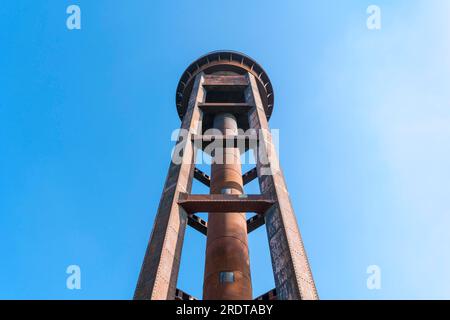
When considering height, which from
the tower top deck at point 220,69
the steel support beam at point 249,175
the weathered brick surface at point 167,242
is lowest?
the weathered brick surface at point 167,242

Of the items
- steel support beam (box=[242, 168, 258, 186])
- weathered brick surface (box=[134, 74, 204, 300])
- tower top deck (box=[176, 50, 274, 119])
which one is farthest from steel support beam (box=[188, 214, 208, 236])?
tower top deck (box=[176, 50, 274, 119])

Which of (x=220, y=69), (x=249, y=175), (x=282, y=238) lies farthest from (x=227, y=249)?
(x=220, y=69)

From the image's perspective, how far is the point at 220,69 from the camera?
18.0 metres

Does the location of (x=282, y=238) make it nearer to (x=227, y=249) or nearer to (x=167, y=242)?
(x=167, y=242)

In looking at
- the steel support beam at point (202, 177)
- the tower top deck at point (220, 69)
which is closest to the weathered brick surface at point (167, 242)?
the steel support beam at point (202, 177)

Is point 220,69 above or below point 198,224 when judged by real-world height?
above

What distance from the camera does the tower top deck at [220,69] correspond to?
17984 millimetres

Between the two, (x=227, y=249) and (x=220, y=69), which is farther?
(x=220, y=69)

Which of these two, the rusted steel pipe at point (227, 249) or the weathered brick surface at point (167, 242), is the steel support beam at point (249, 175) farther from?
the weathered brick surface at point (167, 242)

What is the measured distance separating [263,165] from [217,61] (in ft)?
30.8

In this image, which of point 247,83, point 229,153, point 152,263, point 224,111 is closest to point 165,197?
point 152,263
